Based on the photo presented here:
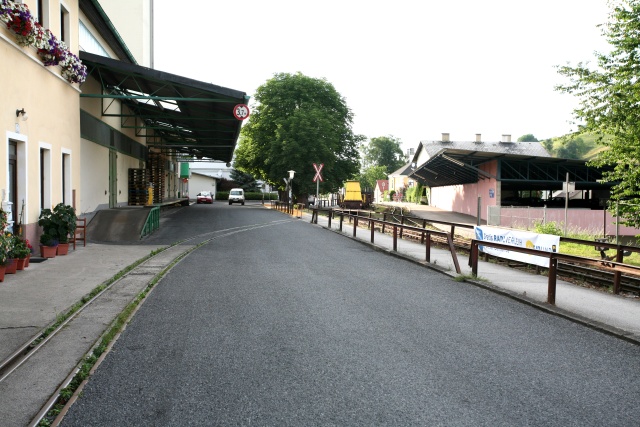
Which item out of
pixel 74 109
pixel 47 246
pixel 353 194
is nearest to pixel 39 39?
pixel 74 109

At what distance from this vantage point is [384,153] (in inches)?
5531

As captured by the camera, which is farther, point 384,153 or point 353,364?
point 384,153

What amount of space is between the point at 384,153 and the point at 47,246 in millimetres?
130619

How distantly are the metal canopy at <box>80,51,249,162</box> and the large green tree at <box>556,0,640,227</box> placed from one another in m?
11.1

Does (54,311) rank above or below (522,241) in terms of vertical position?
below

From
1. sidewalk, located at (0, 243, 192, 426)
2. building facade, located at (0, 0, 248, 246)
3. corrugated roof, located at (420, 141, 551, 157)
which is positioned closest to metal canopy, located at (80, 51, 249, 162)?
building facade, located at (0, 0, 248, 246)

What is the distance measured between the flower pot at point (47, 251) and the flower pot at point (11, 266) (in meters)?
2.42

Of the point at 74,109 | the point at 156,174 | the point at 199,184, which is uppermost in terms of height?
the point at 74,109

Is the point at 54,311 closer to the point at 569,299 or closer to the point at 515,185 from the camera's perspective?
the point at 569,299

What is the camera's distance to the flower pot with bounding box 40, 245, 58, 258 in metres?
12.7

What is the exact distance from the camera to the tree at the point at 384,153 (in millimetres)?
140000

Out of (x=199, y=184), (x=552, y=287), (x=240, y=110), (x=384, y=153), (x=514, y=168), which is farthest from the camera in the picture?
(x=384, y=153)

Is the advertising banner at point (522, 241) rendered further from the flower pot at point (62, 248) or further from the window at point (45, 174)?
the window at point (45, 174)

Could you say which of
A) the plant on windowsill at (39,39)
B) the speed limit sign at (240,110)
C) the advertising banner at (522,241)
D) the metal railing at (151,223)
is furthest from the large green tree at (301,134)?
the advertising banner at (522,241)
